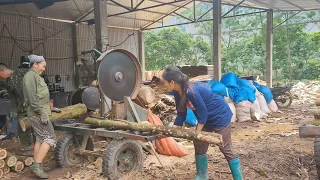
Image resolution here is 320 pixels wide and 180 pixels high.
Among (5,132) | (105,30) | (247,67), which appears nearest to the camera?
(5,132)

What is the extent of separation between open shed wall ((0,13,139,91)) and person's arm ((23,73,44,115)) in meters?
8.26

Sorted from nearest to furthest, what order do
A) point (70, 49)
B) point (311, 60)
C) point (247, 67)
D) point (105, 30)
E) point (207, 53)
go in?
point (105, 30) → point (70, 49) → point (311, 60) → point (247, 67) → point (207, 53)

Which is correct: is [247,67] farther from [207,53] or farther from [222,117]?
[222,117]

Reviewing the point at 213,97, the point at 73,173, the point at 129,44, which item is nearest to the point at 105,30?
the point at 73,173

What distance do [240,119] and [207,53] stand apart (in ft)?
47.5

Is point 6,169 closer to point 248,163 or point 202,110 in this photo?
point 202,110

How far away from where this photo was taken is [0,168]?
4938 millimetres

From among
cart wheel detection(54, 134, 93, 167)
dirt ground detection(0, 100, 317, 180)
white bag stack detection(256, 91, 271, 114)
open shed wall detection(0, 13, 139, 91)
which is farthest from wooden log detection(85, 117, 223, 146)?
open shed wall detection(0, 13, 139, 91)

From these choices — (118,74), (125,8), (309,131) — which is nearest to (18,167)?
(118,74)

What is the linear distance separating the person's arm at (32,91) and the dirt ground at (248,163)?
1110mm

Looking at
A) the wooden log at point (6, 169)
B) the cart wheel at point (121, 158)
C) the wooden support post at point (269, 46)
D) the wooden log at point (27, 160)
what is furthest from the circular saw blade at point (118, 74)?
the wooden support post at point (269, 46)

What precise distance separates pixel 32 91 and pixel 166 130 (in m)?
2.04

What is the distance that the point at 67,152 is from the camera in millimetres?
5250

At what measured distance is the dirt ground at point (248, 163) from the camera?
4.63 meters
